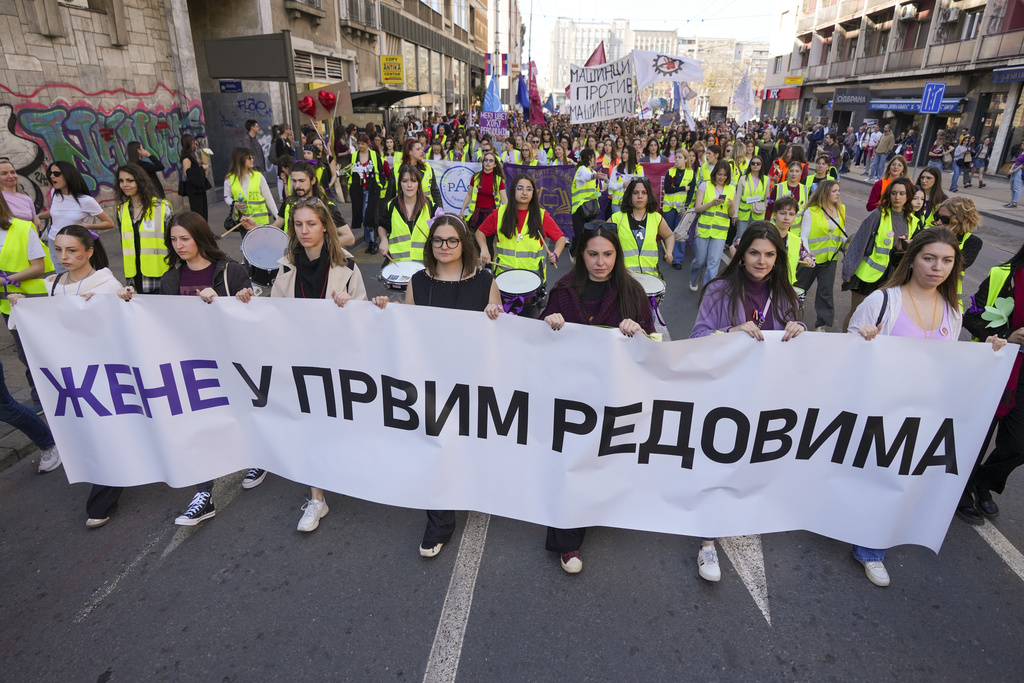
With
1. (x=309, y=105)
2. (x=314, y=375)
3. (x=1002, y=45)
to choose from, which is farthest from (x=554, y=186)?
(x=1002, y=45)

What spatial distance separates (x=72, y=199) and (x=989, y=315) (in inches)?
266

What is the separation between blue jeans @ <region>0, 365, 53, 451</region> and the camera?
376 cm

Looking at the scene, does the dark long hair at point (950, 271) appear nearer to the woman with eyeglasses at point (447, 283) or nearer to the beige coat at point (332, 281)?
the woman with eyeglasses at point (447, 283)

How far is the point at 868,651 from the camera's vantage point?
272cm

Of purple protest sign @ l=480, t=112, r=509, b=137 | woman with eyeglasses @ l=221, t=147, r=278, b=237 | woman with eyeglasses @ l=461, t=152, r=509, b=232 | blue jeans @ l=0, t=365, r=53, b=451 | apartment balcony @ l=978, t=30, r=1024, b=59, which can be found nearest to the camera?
blue jeans @ l=0, t=365, r=53, b=451

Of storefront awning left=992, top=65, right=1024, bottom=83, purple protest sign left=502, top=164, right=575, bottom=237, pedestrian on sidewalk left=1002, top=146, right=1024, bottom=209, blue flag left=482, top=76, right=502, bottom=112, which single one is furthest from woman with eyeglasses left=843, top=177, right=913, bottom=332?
storefront awning left=992, top=65, right=1024, bottom=83

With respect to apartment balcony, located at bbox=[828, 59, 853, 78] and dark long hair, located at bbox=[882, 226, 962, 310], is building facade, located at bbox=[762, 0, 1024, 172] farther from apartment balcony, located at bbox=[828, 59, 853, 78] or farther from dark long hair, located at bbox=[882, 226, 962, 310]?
dark long hair, located at bbox=[882, 226, 962, 310]

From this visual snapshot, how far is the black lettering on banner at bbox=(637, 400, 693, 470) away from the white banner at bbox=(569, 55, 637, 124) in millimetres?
12151

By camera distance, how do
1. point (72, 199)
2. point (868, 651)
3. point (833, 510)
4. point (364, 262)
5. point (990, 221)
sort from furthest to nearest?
1. point (990, 221)
2. point (364, 262)
3. point (72, 199)
4. point (833, 510)
5. point (868, 651)

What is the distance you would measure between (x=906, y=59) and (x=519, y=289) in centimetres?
4055

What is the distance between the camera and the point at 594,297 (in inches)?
128

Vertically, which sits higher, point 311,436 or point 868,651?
point 311,436

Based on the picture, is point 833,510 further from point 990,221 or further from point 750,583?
point 990,221

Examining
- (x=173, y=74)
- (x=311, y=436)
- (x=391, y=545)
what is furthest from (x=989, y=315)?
(x=173, y=74)
